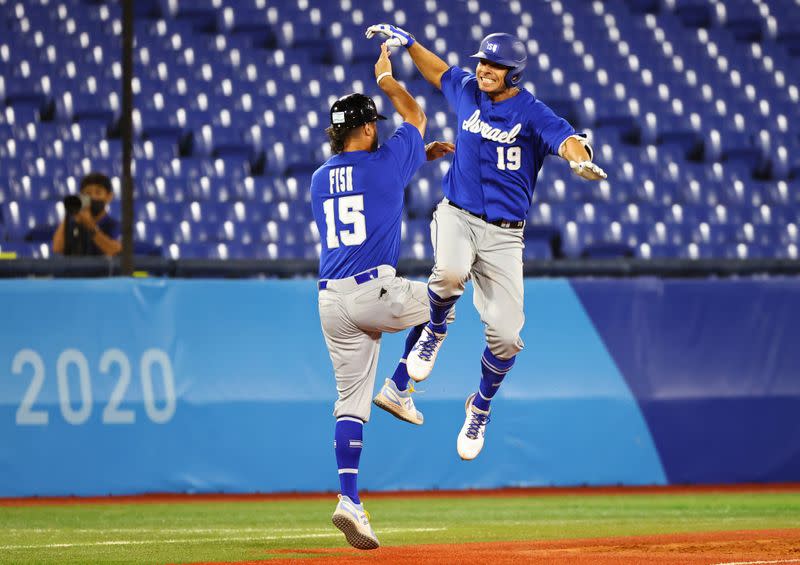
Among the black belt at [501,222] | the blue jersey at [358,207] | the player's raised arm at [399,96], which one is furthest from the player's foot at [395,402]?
the player's raised arm at [399,96]

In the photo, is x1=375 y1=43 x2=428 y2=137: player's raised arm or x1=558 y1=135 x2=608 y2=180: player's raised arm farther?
x1=375 y1=43 x2=428 y2=137: player's raised arm

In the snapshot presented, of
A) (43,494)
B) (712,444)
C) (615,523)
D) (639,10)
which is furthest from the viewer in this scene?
(639,10)

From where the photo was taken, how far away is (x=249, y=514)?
31.1 ft

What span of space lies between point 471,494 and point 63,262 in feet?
13.6

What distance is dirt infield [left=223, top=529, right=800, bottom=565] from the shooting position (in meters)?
6.30

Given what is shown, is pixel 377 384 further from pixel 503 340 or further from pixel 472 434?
pixel 503 340

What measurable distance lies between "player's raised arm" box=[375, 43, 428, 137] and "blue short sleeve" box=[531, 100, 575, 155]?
70cm

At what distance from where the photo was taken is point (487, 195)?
7.06m

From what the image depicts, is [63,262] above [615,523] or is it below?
above

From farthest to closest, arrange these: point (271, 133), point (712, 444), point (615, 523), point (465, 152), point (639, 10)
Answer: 1. point (639, 10)
2. point (271, 133)
3. point (712, 444)
4. point (615, 523)
5. point (465, 152)

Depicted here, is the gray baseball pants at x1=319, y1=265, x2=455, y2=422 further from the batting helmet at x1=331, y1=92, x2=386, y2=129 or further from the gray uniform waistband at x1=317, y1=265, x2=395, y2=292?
the batting helmet at x1=331, y1=92, x2=386, y2=129

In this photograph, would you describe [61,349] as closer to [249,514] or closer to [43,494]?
[43,494]

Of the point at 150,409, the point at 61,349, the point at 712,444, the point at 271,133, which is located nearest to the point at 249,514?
the point at 150,409

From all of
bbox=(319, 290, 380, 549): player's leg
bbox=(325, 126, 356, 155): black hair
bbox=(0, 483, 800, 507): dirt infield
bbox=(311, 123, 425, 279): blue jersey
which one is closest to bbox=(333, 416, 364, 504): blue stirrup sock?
bbox=(319, 290, 380, 549): player's leg
